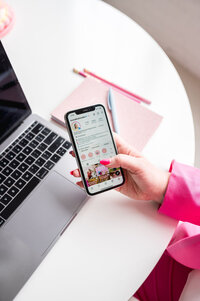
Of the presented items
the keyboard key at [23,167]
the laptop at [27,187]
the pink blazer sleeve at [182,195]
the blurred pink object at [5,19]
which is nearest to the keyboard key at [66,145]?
the laptop at [27,187]

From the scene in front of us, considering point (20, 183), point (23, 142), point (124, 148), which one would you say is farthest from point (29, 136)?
point (124, 148)

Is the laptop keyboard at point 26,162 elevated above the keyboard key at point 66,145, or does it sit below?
below

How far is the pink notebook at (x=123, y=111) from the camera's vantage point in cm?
68

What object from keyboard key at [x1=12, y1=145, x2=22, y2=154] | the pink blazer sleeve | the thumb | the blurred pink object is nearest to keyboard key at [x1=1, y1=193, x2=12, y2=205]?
keyboard key at [x1=12, y1=145, x2=22, y2=154]

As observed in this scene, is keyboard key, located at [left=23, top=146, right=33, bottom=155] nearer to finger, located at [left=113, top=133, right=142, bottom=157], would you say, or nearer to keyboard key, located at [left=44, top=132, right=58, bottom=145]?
keyboard key, located at [left=44, top=132, right=58, bottom=145]

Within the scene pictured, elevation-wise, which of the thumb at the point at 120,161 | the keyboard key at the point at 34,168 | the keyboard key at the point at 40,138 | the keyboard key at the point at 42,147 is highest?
the thumb at the point at 120,161

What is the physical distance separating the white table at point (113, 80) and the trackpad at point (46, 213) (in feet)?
0.08

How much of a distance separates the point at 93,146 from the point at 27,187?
0.58 feet

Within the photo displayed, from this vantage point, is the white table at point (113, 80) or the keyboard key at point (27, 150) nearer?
the white table at point (113, 80)

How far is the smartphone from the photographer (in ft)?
1.90

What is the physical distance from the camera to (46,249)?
0.55m

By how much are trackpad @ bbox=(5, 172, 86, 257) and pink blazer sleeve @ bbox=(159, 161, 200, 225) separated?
19 cm

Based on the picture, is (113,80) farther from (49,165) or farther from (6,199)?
(6,199)

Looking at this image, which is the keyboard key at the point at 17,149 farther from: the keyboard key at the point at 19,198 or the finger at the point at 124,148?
the finger at the point at 124,148
